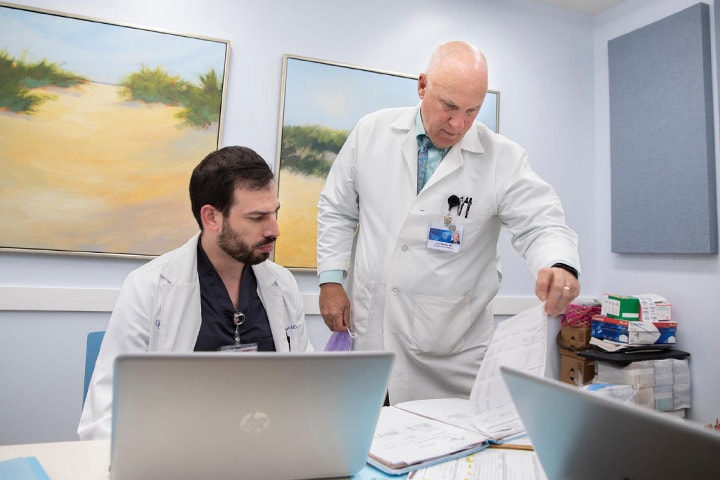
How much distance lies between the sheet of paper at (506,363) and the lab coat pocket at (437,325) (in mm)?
402

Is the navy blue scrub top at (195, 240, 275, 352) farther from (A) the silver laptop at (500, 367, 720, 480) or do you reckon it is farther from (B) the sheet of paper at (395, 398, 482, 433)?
(A) the silver laptop at (500, 367, 720, 480)

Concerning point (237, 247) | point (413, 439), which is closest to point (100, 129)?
point (237, 247)

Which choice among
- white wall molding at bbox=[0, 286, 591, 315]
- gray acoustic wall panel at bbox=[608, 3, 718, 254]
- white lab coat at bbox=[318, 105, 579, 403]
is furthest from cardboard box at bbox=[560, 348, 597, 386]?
white wall molding at bbox=[0, 286, 591, 315]

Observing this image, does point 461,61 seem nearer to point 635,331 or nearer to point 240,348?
point 240,348

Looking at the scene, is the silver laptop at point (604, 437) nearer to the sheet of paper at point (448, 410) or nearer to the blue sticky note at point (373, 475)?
the blue sticky note at point (373, 475)

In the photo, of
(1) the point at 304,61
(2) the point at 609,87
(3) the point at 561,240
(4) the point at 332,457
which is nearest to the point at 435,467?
(4) the point at 332,457

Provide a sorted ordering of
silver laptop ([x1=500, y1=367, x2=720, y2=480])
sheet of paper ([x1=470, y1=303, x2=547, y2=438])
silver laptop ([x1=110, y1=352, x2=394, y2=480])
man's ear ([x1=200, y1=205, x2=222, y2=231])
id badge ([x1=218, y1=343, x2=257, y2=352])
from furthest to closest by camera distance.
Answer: man's ear ([x1=200, y1=205, x2=222, y2=231]) → id badge ([x1=218, y1=343, x2=257, y2=352]) → sheet of paper ([x1=470, y1=303, x2=547, y2=438]) → silver laptop ([x1=110, y1=352, x2=394, y2=480]) → silver laptop ([x1=500, y1=367, x2=720, y2=480])

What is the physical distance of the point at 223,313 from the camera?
1.43m

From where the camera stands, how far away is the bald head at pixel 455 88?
165cm

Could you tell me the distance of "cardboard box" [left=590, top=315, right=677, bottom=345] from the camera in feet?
9.40

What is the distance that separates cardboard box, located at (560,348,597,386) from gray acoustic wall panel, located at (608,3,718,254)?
73 centimetres

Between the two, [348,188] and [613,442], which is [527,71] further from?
[613,442]

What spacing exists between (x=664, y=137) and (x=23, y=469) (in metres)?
3.29

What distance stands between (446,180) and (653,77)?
2116 millimetres
